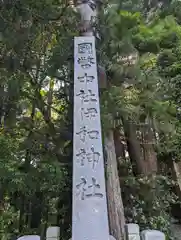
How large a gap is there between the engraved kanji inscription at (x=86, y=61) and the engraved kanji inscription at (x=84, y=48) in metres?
0.09

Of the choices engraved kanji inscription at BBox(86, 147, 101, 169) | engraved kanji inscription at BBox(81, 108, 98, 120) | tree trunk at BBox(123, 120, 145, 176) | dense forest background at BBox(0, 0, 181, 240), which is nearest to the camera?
engraved kanji inscription at BBox(86, 147, 101, 169)

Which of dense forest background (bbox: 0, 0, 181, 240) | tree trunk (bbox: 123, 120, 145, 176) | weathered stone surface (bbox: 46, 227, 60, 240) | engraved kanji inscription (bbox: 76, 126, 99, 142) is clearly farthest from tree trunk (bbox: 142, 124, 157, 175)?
weathered stone surface (bbox: 46, 227, 60, 240)

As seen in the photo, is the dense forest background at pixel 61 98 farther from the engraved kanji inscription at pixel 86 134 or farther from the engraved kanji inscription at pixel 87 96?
the engraved kanji inscription at pixel 86 134

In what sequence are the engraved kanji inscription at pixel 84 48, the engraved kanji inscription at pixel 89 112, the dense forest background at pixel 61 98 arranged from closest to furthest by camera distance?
the engraved kanji inscription at pixel 89 112
the engraved kanji inscription at pixel 84 48
the dense forest background at pixel 61 98

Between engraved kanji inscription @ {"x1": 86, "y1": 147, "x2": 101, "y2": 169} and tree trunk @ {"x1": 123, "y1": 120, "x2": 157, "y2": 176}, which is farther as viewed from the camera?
tree trunk @ {"x1": 123, "y1": 120, "x2": 157, "y2": 176}

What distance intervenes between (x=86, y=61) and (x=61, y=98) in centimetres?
81

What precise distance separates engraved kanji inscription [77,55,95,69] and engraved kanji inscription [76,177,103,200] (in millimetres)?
1175

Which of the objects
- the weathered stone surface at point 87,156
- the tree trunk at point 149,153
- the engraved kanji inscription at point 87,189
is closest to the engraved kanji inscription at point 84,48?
the weathered stone surface at point 87,156

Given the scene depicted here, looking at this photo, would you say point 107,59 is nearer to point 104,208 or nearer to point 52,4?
point 52,4

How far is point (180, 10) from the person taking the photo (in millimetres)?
4371

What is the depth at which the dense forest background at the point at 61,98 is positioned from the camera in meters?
3.01

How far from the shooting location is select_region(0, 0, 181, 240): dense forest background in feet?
9.88

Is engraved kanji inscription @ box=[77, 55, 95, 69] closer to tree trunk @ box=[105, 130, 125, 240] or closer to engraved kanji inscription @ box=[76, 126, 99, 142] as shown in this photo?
engraved kanji inscription @ box=[76, 126, 99, 142]

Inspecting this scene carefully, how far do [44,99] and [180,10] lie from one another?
105 inches
